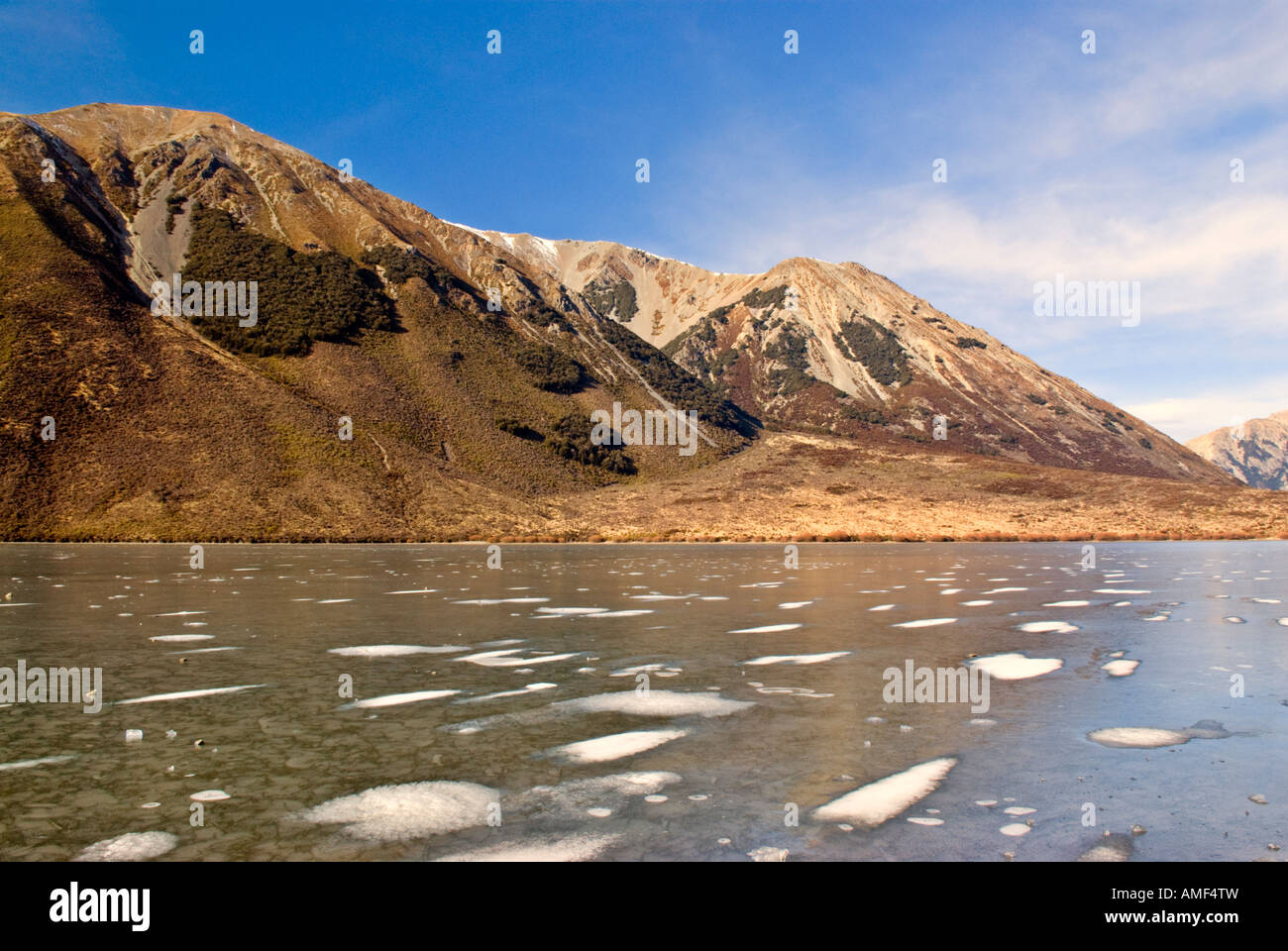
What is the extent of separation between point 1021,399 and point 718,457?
321 ft

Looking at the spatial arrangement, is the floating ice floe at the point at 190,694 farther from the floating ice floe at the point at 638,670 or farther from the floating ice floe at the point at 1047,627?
the floating ice floe at the point at 1047,627

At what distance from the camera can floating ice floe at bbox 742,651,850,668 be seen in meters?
8.78

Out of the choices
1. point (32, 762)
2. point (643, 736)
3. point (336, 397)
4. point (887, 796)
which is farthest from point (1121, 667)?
point (336, 397)

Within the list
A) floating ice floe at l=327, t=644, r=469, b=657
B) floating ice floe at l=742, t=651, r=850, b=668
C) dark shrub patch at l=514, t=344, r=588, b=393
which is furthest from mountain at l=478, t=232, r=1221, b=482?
floating ice floe at l=327, t=644, r=469, b=657

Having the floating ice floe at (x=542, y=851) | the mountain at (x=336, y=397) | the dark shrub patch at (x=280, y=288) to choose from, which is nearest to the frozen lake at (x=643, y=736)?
the floating ice floe at (x=542, y=851)

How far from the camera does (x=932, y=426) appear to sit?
134375 millimetres

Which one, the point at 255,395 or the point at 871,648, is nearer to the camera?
the point at 871,648

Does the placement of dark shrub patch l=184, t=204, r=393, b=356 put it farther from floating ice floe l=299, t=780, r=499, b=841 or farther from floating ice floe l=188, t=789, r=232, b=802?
floating ice floe l=299, t=780, r=499, b=841

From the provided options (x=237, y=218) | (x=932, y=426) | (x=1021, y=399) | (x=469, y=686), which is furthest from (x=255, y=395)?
(x=1021, y=399)

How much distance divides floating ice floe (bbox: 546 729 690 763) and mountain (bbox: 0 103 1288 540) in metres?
43.3

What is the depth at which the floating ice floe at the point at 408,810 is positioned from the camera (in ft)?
13.1

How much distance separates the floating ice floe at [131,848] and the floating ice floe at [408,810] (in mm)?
643

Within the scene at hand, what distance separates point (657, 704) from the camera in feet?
22.4
